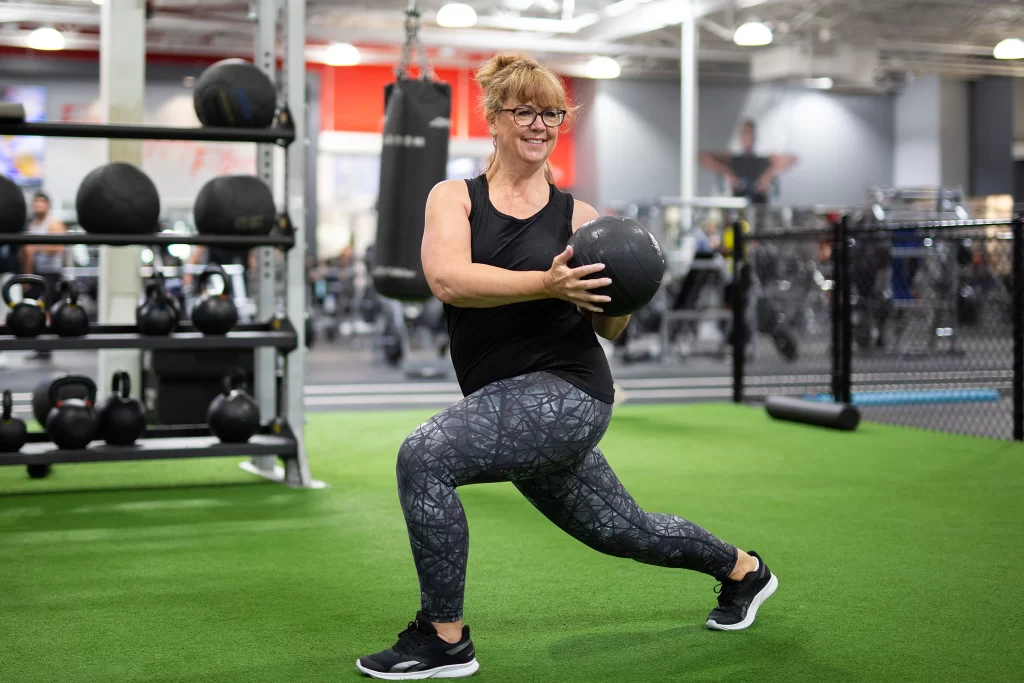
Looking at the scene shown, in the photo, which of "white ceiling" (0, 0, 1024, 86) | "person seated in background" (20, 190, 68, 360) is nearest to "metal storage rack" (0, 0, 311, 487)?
"person seated in background" (20, 190, 68, 360)

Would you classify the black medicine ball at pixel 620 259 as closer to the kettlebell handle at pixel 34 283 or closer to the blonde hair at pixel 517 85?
the blonde hair at pixel 517 85

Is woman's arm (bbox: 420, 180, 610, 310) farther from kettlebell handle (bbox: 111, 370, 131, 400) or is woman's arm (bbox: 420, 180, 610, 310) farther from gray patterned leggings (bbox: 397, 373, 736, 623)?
kettlebell handle (bbox: 111, 370, 131, 400)

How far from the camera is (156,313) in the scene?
4.38m

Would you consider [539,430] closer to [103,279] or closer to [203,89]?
[203,89]

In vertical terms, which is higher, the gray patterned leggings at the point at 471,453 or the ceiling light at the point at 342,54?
the ceiling light at the point at 342,54

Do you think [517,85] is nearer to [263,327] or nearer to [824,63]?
[263,327]

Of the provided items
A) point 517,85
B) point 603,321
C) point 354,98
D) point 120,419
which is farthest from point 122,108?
point 354,98

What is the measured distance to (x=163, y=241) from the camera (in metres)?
4.18

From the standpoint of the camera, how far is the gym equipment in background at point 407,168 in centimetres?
515

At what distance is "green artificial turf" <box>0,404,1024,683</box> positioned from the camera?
2.38 meters

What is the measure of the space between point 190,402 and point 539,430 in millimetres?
Answer: 3958

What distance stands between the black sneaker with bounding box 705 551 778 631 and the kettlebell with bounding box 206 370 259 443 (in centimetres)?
240

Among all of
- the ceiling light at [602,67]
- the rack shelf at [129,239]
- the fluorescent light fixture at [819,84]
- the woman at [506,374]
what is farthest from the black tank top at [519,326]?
the fluorescent light fixture at [819,84]

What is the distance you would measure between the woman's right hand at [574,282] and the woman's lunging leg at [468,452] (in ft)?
0.78
